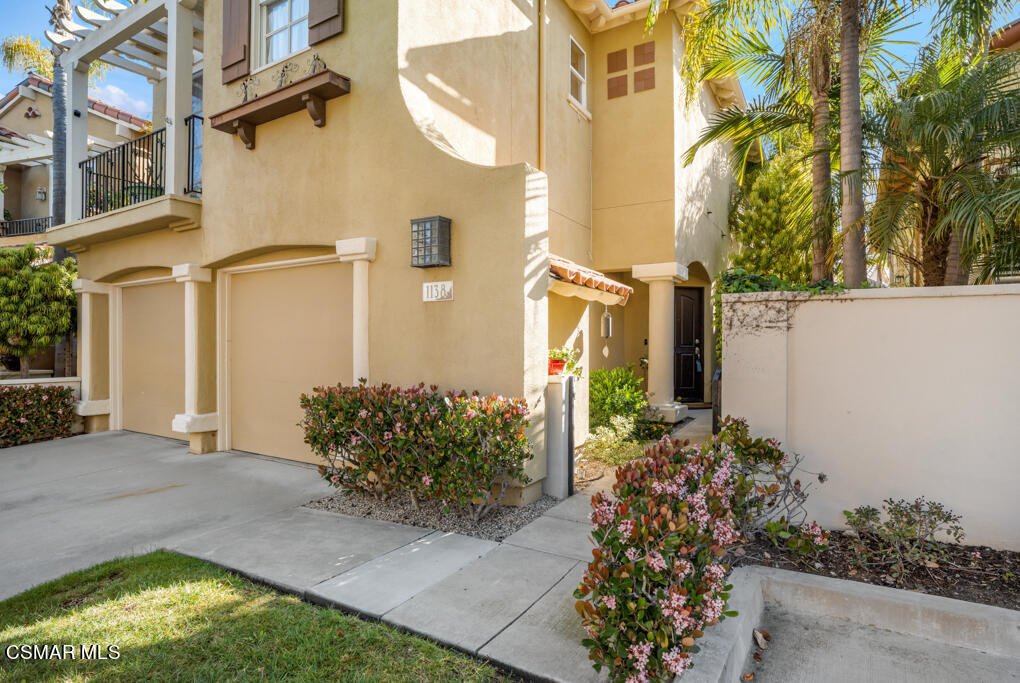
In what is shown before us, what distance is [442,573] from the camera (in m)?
3.94

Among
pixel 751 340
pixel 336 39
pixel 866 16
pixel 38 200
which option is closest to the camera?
pixel 751 340

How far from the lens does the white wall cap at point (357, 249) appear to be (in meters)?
6.07

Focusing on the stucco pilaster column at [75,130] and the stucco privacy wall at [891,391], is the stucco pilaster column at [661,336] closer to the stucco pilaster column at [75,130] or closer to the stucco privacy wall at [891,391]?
the stucco privacy wall at [891,391]

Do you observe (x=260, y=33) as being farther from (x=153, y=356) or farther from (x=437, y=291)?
(x=153, y=356)

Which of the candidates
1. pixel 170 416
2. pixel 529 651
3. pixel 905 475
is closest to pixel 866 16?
pixel 905 475

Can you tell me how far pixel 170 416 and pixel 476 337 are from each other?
6.78 metres

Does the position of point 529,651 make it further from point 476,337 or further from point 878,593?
point 476,337

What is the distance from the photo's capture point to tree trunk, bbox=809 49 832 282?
6457 mm

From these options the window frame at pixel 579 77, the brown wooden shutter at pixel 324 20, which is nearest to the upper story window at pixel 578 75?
the window frame at pixel 579 77

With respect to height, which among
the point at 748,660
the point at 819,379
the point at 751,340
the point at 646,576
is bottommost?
the point at 748,660

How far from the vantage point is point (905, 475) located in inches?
157

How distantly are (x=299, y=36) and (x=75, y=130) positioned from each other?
6236mm

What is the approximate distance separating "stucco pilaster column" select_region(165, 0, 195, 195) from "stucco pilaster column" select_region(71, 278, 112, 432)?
3397 millimetres

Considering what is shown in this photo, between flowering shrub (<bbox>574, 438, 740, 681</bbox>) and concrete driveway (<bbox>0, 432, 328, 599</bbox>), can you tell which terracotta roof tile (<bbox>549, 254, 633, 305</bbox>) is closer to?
concrete driveway (<bbox>0, 432, 328, 599</bbox>)
